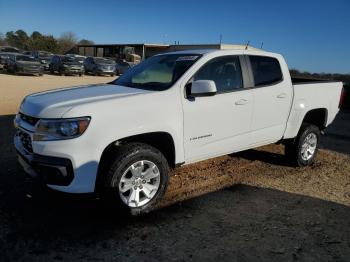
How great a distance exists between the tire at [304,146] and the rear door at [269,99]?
0.58 meters

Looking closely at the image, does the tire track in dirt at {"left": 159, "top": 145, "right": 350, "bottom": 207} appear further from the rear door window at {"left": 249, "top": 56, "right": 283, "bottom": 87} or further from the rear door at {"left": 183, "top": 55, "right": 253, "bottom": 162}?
the rear door window at {"left": 249, "top": 56, "right": 283, "bottom": 87}

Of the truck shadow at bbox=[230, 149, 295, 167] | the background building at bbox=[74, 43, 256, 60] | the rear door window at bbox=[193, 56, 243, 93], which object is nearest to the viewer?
the rear door window at bbox=[193, 56, 243, 93]

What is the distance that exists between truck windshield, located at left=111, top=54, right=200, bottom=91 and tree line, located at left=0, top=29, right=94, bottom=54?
255 ft

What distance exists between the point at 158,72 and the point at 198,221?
6.75 ft

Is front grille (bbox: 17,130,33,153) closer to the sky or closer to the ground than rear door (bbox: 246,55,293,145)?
closer to the ground

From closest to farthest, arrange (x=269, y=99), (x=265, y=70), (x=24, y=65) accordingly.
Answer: (x=269, y=99)
(x=265, y=70)
(x=24, y=65)

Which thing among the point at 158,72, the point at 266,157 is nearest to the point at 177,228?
the point at 158,72

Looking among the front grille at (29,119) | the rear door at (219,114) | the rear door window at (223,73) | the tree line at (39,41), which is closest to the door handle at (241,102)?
the rear door at (219,114)

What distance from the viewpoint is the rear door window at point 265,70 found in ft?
18.0

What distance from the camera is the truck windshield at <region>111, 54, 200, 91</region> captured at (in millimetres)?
4727

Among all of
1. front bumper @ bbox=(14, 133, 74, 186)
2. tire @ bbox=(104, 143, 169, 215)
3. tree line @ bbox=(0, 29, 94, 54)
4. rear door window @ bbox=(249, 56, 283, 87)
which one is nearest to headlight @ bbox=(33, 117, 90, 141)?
front bumper @ bbox=(14, 133, 74, 186)

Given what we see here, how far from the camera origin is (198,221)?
4.33 m

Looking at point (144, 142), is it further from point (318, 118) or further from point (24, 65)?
point (24, 65)

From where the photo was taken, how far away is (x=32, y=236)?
3771mm
